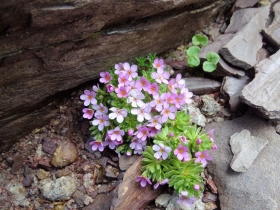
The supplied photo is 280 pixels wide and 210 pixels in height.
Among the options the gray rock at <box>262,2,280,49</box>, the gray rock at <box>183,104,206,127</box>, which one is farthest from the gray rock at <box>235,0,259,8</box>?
the gray rock at <box>183,104,206,127</box>

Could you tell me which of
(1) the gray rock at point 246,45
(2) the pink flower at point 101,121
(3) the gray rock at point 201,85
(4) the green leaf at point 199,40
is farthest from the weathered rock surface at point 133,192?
(4) the green leaf at point 199,40

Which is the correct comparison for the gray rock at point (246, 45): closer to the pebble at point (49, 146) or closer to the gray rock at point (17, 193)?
the pebble at point (49, 146)

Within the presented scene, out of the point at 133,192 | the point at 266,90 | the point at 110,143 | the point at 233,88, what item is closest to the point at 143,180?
the point at 133,192

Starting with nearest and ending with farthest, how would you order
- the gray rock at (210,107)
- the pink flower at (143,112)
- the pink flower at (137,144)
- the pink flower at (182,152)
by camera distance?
the pink flower at (182,152) < the pink flower at (143,112) < the pink flower at (137,144) < the gray rock at (210,107)

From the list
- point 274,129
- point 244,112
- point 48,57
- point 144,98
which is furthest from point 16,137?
point 274,129

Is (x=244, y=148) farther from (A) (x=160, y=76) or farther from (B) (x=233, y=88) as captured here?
(A) (x=160, y=76)

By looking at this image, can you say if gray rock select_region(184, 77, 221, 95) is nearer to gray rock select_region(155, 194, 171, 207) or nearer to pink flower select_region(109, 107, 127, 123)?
pink flower select_region(109, 107, 127, 123)
